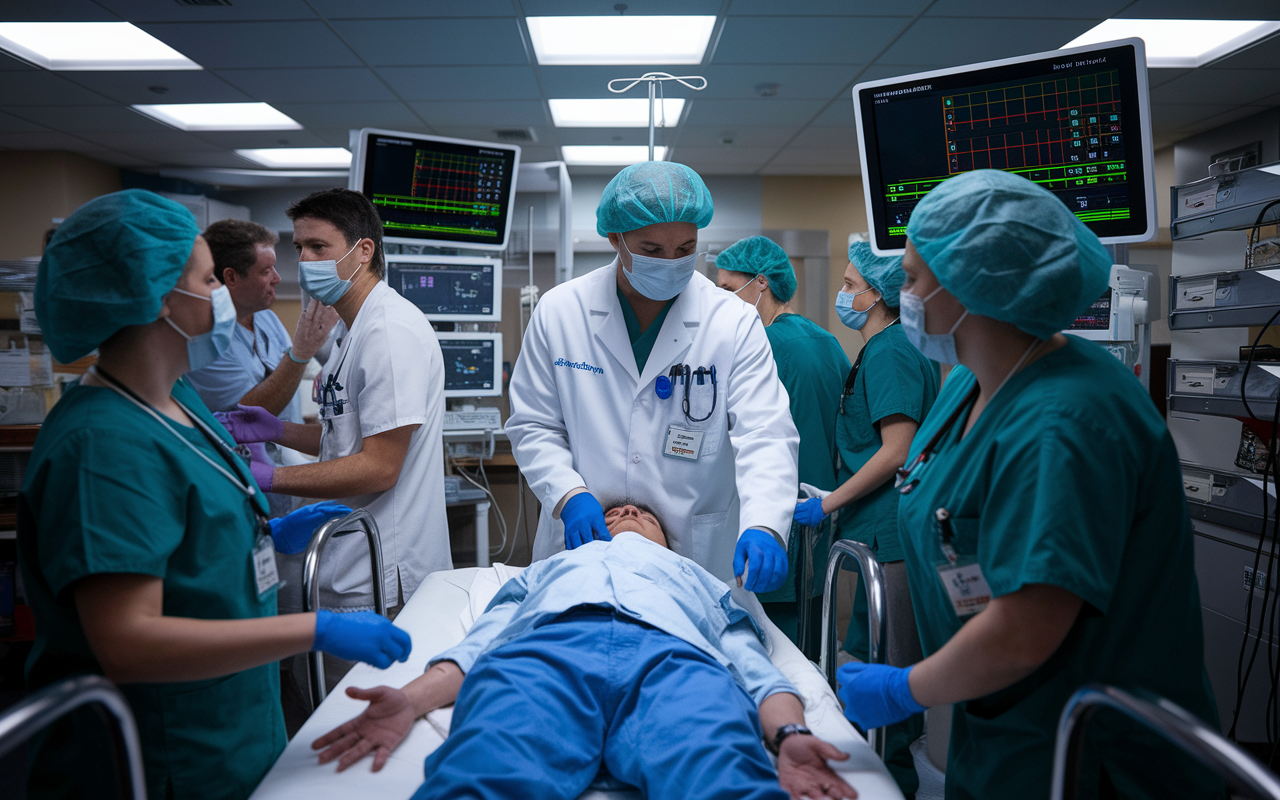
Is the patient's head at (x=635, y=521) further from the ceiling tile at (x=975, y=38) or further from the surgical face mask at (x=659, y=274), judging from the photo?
the ceiling tile at (x=975, y=38)

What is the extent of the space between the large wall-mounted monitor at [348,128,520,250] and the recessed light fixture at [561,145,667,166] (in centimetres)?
323

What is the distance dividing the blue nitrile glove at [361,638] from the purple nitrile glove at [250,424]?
1211 mm

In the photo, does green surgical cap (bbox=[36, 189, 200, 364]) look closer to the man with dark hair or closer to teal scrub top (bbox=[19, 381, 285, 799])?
teal scrub top (bbox=[19, 381, 285, 799])

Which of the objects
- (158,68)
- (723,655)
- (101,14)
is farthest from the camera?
(158,68)

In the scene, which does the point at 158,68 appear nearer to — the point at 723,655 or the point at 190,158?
the point at 190,158

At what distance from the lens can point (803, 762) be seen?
3.96ft

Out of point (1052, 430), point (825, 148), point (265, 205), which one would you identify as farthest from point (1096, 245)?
point (265, 205)

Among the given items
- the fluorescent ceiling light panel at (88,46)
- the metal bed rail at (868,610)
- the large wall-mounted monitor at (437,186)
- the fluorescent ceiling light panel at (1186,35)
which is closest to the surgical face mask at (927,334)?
the metal bed rail at (868,610)

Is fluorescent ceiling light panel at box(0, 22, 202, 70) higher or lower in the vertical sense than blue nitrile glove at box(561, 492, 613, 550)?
higher

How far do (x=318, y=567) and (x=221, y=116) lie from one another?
510 cm

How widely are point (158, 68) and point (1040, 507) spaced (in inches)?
203

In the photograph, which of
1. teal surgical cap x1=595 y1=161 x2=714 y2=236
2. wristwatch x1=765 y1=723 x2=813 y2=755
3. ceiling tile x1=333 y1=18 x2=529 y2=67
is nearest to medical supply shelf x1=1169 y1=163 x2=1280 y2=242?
teal surgical cap x1=595 y1=161 x2=714 y2=236

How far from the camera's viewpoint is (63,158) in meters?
6.16

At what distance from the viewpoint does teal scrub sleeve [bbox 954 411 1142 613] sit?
895 mm
